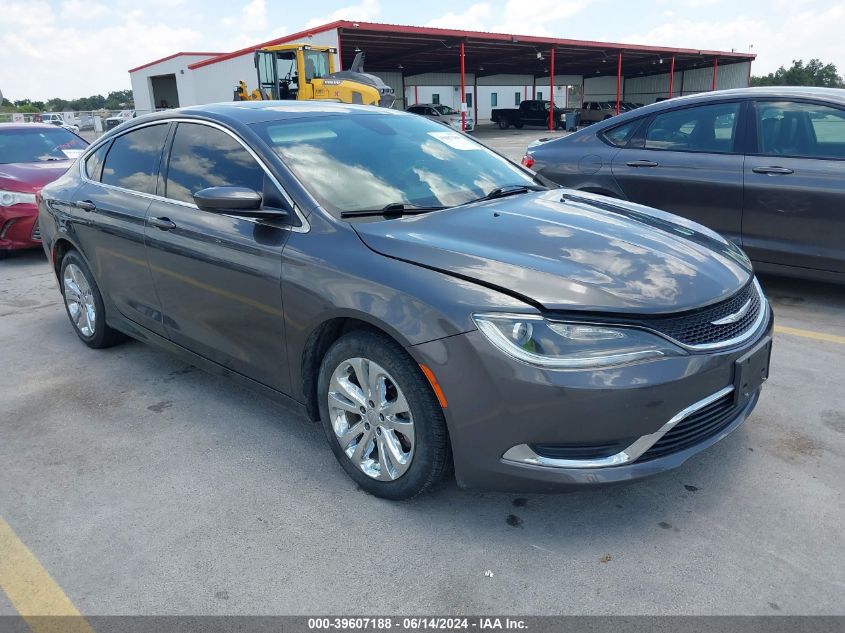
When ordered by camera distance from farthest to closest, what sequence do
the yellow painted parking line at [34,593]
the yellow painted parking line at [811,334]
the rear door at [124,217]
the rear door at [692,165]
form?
the rear door at [692,165]
the yellow painted parking line at [811,334]
the rear door at [124,217]
the yellow painted parking line at [34,593]

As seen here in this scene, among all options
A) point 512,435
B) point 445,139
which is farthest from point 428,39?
point 512,435

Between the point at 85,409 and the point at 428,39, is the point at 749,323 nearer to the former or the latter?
the point at 85,409

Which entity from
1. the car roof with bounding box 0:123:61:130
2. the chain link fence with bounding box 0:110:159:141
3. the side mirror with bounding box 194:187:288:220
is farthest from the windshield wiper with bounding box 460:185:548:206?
the chain link fence with bounding box 0:110:159:141

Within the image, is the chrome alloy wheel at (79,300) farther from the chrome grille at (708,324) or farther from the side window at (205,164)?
the chrome grille at (708,324)

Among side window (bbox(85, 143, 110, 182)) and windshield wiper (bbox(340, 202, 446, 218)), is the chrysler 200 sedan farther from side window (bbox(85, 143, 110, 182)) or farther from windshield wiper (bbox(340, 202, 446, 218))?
side window (bbox(85, 143, 110, 182))

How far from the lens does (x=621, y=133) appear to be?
594cm

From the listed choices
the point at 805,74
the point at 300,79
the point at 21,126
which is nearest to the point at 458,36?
the point at 300,79

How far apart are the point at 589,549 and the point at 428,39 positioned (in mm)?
31990

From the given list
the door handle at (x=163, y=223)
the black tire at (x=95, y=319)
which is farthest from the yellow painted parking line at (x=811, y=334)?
the black tire at (x=95, y=319)

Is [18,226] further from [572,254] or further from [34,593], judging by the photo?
[572,254]

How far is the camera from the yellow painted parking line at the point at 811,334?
4461 millimetres

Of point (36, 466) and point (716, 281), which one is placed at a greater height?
point (716, 281)

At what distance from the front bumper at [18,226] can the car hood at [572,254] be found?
252 inches

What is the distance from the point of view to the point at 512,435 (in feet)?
7.98
